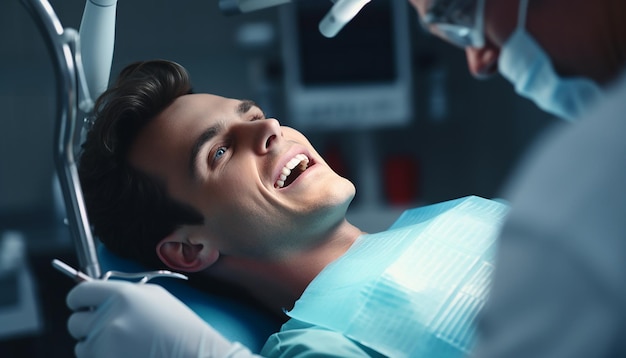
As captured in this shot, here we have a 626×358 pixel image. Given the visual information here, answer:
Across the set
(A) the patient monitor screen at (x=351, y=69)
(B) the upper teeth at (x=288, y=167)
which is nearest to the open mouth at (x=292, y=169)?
(B) the upper teeth at (x=288, y=167)

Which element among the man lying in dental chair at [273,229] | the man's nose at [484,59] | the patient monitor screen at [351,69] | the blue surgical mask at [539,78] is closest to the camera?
the blue surgical mask at [539,78]

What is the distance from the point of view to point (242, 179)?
1443mm

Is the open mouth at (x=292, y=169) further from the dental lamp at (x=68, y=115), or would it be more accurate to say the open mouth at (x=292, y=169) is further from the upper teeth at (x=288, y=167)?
the dental lamp at (x=68, y=115)

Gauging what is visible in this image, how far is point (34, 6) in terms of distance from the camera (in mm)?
1102

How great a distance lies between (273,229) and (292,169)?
231mm

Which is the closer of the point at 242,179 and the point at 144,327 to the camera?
the point at 144,327

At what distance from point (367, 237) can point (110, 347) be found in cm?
61

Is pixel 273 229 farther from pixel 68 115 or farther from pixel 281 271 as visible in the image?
pixel 68 115

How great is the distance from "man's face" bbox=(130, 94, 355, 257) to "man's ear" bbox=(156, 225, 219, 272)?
22 millimetres

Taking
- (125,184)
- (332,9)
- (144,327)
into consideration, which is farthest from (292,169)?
(144,327)

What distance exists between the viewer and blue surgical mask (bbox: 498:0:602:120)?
894 mm

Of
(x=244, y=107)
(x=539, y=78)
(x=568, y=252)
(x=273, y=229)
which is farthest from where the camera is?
(x=244, y=107)

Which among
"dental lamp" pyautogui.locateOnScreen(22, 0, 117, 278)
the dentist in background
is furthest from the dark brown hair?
the dentist in background

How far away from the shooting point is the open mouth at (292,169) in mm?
1467
